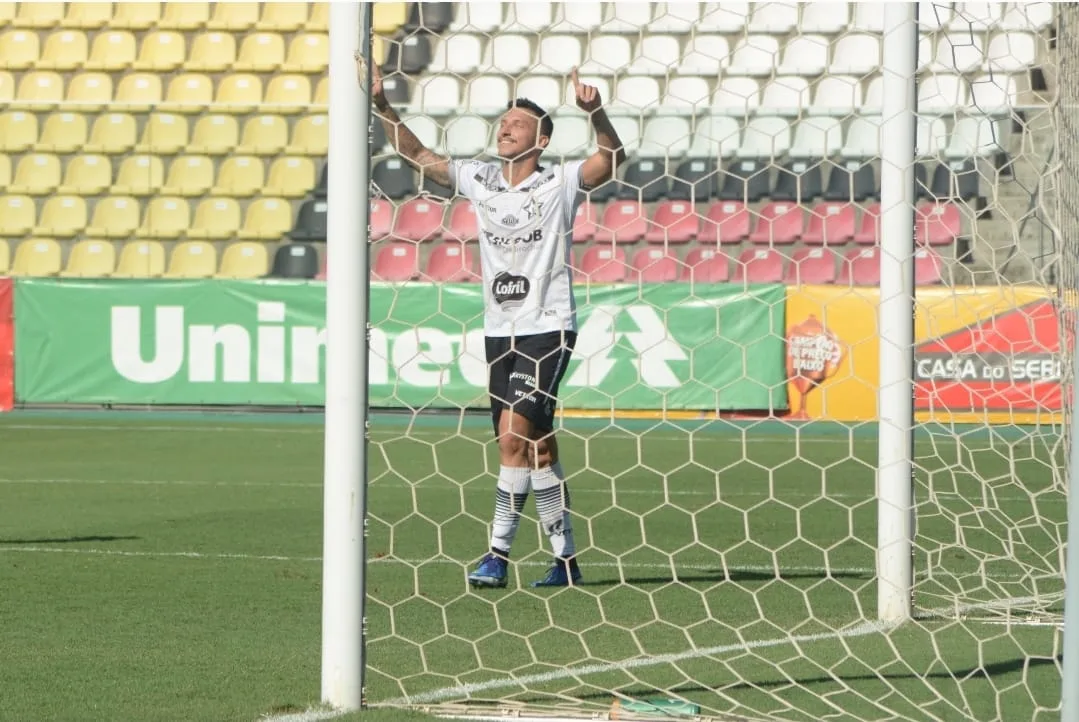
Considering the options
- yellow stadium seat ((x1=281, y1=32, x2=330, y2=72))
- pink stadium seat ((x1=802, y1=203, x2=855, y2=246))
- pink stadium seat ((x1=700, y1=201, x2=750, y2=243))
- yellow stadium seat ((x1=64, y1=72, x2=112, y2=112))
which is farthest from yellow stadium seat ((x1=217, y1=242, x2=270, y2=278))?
pink stadium seat ((x1=802, y1=203, x2=855, y2=246))

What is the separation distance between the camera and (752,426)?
815cm

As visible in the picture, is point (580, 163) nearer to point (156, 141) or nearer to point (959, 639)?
point (959, 639)

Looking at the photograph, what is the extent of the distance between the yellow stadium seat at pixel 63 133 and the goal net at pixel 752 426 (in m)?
4.21

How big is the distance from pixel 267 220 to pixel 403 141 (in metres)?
14.0

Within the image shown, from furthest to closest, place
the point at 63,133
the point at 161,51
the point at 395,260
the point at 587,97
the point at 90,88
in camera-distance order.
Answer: the point at 161,51 < the point at 90,88 < the point at 63,133 < the point at 395,260 < the point at 587,97

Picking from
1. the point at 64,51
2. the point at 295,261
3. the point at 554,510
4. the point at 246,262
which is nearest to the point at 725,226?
the point at 295,261

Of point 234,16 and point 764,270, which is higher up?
point 234,16

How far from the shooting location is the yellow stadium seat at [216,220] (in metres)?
18.9

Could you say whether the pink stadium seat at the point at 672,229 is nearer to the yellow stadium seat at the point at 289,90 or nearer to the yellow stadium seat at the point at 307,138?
the yellow stadium seat at the point at 307,138

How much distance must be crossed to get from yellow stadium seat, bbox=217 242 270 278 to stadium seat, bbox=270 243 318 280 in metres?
0.13

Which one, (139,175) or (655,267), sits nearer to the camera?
(655,267)

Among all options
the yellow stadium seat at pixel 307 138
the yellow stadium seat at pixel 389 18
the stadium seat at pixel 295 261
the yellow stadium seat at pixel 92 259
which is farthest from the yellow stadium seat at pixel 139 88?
the stadium seat at pixel 295 261

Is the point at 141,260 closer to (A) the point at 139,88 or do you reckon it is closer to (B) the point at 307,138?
(B) the point at 307,138

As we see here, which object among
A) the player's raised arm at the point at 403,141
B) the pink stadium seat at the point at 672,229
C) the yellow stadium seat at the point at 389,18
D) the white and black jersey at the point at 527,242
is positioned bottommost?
the white and black jersey at the point at 527,242
